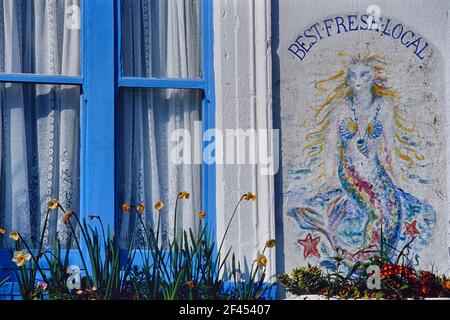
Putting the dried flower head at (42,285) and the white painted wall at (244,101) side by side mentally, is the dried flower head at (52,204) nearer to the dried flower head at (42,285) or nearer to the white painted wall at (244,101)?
the dried flower head at (42,285)

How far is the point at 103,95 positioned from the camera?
16.3 feet

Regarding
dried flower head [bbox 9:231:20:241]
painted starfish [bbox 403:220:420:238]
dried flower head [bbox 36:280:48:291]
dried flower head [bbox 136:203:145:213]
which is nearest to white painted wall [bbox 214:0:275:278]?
dried flower head [bbox 136:203:145:213]

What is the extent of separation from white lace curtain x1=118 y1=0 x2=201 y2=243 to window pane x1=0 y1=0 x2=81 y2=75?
0.28 metres

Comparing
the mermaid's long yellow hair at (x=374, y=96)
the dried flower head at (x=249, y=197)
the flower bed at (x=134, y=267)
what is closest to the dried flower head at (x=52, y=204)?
the flower bed at (x=134, y=267)

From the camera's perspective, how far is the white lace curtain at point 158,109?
5.05 metres

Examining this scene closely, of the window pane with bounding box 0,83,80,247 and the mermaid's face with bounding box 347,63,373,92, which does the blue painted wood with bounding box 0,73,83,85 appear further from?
the mermaid's face with bounding box 347,63,373,92

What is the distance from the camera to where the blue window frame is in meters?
4.92

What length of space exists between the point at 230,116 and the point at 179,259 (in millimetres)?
797

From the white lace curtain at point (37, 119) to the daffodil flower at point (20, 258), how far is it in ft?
0.85

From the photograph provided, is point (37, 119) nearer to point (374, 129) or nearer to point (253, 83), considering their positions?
point (253, 83)

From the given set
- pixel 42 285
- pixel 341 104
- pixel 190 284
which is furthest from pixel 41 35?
pixel 341 104

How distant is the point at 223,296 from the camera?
482 centimetres
